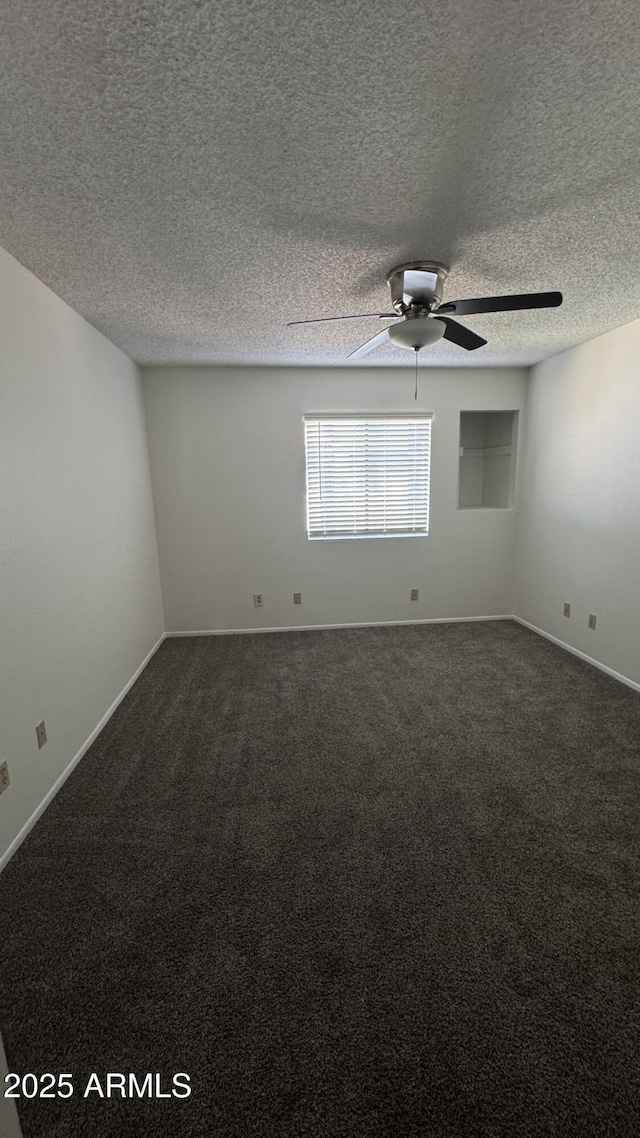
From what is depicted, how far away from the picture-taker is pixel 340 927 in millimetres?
1467

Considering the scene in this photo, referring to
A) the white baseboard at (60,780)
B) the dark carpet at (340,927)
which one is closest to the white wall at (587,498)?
the dark carpet at (340,927)

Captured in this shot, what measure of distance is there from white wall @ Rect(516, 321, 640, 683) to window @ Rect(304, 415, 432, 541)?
1.00 metres

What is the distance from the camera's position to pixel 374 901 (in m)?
1.56

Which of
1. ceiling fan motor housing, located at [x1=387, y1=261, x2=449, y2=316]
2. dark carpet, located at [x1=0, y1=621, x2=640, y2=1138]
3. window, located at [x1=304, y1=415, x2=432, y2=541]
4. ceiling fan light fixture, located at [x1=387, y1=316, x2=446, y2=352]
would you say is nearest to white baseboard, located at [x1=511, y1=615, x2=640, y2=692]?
dark carpet, located at [x1=0, y1=621, x2=640, y2=1138]

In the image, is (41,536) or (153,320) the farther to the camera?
(153,320)

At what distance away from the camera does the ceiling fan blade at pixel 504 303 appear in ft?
5.93

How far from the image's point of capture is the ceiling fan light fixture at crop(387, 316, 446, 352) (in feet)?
7.00

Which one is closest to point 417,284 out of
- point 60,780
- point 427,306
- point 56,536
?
point 427,306

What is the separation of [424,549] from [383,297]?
2.39 metres

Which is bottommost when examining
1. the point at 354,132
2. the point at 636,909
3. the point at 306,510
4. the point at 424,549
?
the point at 636,909

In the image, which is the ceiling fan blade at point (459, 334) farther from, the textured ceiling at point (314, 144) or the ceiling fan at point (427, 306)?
the textured ceiling at point (314, 144)

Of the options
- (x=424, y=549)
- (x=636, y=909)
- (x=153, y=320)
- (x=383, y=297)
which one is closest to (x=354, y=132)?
(x=383, y=297)

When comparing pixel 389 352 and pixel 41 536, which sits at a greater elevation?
pixel 389 352

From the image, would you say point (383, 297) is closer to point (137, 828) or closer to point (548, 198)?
point (548, 198)
